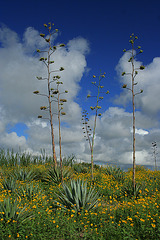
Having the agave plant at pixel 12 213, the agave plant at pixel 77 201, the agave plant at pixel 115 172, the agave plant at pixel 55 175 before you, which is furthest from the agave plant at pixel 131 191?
the agave plant at pixel 12 213

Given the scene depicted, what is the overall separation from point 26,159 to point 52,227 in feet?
41.7

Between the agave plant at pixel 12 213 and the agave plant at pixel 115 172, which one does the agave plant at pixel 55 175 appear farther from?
the agave plant at pixel 12 213

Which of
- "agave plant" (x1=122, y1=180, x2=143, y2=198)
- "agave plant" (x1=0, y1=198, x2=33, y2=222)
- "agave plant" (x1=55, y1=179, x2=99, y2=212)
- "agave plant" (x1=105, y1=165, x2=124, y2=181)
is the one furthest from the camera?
"agave plant" (x1=105, y1=165, x2=124, y2=181)

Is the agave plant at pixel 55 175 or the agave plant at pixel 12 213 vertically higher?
the agave plant at pixel 55 175

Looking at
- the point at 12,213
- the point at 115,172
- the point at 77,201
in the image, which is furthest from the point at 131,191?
the point at 12,213

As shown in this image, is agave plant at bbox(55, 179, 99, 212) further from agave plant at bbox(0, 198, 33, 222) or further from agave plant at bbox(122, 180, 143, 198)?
agave plant at bbox(122, 180, 143, 198)

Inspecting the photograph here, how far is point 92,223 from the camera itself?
5.87 metres

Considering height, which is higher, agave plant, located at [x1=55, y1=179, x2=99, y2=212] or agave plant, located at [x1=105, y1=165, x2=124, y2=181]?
agave plant, located at [x1=105, y1=165, x2=124, y2=181]

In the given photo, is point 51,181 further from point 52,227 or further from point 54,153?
point 52,227

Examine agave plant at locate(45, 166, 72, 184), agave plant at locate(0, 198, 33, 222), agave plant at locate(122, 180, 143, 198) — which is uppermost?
agave plant at locate(45, 166, 72, 184)

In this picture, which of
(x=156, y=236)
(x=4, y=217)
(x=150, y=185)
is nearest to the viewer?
(x=156, y=236)

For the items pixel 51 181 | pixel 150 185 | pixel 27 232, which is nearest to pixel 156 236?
pixel 27 232

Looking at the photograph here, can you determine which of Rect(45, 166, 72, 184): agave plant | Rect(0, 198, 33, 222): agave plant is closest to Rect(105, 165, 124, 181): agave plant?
Rect(45, 166, 72, 184): agave plant

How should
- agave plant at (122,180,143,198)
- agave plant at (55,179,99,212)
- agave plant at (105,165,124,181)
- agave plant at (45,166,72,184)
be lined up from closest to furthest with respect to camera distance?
agave plant at (55,179,99,212)
agave plant at (122,180,143,198)
agave plant at (45,166,72,184)
agave plant at (105,165,124,181)
